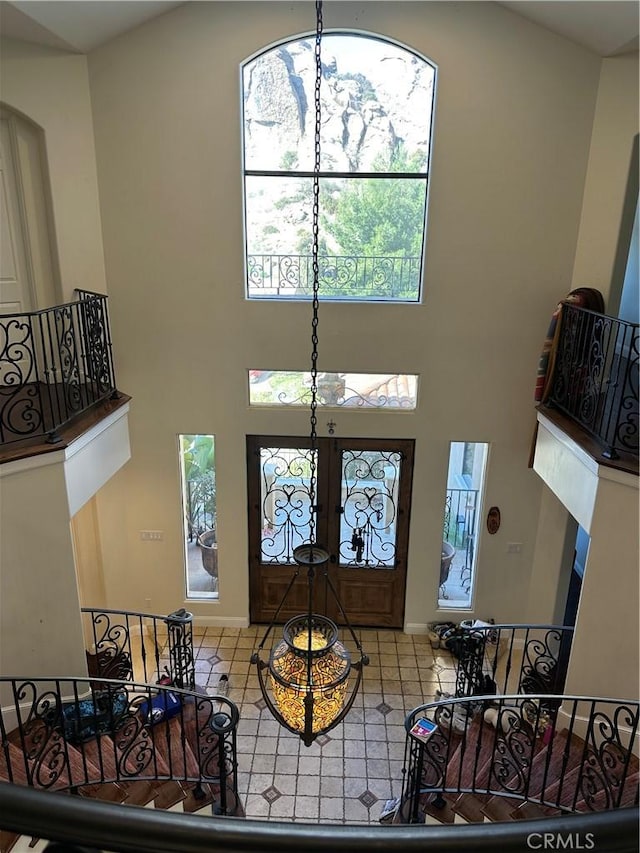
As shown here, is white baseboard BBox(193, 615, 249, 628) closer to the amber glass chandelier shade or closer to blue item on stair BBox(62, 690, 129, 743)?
blue item on stair BBox(62, 690, 129, 743)

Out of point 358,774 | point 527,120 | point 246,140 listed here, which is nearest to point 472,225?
point 527,120

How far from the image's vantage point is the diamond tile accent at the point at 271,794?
5.28 meters

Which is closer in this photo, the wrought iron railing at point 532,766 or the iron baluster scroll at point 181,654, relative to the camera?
the wrought iron railing at point 532,766

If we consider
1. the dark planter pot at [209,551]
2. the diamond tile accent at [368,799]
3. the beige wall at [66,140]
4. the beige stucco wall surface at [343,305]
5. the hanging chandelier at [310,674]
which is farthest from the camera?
the dark planter pot at [209,551]

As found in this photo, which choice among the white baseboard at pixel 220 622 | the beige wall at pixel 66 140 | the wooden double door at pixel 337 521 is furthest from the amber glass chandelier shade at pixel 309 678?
the beige wall at pixel 66 140

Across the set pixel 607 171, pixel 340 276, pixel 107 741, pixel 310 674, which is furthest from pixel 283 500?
pixel 607 171

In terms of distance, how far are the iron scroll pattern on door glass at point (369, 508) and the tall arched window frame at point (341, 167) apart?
1.89 m

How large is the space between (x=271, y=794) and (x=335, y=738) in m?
0.90

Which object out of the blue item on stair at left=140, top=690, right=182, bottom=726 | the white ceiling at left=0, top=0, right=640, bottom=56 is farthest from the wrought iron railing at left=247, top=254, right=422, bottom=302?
the blue item on stair at left=140, top=690, right=182, bottom=726

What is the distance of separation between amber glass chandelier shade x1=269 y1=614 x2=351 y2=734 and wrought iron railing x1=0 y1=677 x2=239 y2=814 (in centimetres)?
110

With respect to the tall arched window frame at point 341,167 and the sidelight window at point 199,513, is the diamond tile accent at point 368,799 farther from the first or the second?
the tall arched window frame at point 341,167

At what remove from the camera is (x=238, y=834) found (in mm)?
730

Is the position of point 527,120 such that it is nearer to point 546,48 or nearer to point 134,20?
point 546,48

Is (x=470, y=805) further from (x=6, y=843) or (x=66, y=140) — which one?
(x=66, y=140)
